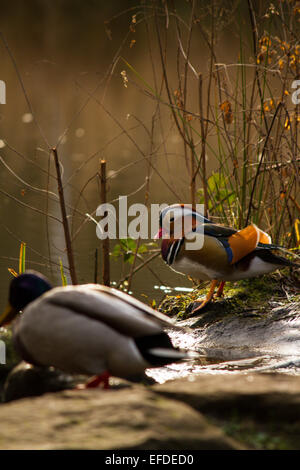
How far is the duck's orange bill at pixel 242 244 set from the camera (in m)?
4.67

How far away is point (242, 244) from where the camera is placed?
4.68 meters

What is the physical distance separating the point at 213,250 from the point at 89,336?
1.78 m

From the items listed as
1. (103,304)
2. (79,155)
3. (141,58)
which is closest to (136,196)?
(79,155)

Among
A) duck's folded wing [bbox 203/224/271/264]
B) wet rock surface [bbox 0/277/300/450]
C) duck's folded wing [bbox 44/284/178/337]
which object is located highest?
duck's folded wing [bbox 203/224/271/264]

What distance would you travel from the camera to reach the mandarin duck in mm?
4672

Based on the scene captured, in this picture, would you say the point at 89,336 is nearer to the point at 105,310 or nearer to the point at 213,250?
the point at 105,310

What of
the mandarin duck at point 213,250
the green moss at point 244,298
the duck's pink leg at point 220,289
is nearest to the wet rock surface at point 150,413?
the mandarin duck at point 213,250

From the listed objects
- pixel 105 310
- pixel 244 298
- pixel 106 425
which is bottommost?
pixel 244 298

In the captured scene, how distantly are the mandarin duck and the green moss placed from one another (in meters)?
0.23

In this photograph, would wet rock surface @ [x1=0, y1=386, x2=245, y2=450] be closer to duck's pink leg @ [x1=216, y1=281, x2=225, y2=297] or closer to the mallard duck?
the mallard duck

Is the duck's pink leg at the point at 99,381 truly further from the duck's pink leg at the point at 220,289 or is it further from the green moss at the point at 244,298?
the duck's pink leg at the point at 220,289

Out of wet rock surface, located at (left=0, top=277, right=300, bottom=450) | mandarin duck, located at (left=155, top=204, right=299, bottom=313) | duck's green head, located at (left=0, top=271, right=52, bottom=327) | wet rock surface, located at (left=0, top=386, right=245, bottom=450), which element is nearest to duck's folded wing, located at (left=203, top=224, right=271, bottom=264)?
mandarin duck, located at (left=155, top=204, right=299, bottom=313)

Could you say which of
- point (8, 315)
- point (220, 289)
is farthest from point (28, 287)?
point (220, 289)
